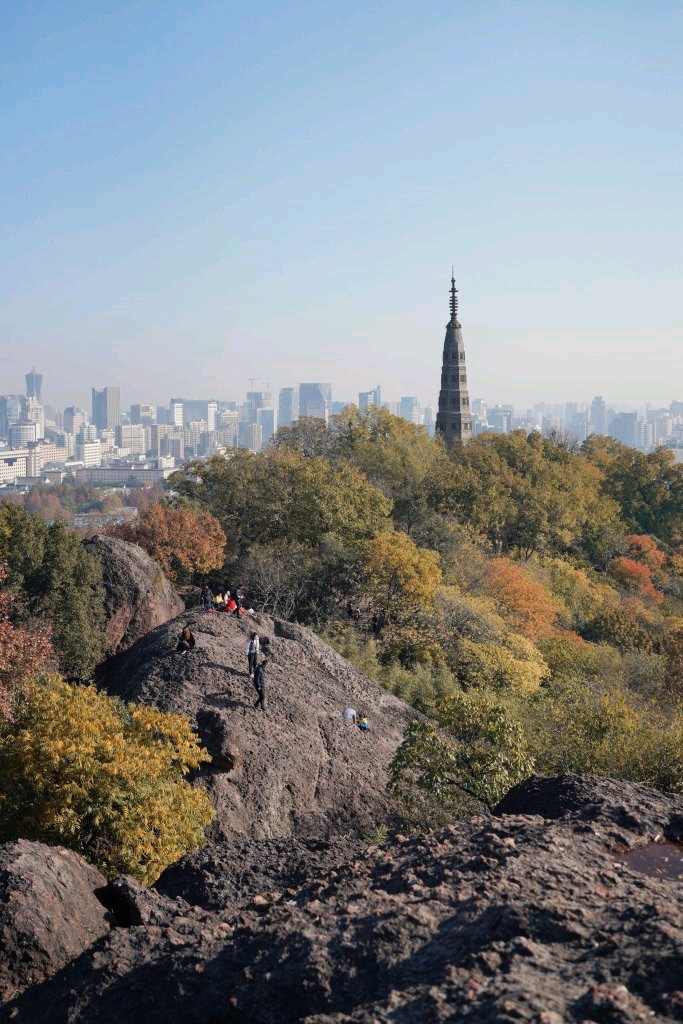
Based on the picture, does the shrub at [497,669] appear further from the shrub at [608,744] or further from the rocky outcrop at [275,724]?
the rocky outcrop at [275,724]

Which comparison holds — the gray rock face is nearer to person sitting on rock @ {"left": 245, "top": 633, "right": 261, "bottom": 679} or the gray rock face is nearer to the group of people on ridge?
person sitting on rock @ {"left": 245, "top": 633, "right": 261, "bottom": 679}

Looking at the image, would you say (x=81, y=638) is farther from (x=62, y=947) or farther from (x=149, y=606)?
(x=62, y=947)

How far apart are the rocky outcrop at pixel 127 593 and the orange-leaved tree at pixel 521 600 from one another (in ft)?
45.8

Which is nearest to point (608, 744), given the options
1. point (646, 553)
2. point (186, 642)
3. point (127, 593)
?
point (186, 642)

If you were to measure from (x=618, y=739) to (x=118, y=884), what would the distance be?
1035cm

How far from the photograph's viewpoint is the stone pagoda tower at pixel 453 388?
78.1 metres

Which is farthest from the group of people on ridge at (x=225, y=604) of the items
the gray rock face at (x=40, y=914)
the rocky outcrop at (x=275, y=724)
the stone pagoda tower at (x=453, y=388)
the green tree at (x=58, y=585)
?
the stone pagoda tower at (x=453, y=388)

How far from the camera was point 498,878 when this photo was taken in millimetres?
11172

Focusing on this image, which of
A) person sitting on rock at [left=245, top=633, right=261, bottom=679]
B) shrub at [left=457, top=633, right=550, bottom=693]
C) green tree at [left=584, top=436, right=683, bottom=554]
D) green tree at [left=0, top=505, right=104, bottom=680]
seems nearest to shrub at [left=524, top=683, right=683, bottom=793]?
shrub at [left=457, top=633, right=550, bottom=693]

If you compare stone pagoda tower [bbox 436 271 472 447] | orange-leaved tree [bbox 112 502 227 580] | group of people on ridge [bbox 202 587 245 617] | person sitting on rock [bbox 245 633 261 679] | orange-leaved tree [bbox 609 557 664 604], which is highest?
stone pagoda tower [bbox 436 271 472 447]

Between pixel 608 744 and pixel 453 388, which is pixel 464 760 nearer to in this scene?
pixel 608 744

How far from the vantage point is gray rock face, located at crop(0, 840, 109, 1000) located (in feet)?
37.4

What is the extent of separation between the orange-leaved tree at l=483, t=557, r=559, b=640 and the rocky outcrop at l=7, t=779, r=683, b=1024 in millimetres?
22072

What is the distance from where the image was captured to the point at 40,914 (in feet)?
38.2
